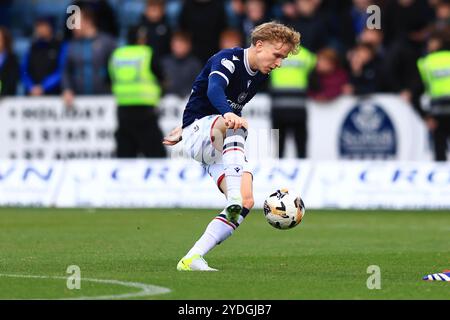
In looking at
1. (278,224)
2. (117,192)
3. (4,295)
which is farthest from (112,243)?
(117,192)

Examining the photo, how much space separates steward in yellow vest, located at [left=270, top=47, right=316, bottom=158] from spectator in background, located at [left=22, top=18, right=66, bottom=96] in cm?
385

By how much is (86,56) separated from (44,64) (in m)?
0.77

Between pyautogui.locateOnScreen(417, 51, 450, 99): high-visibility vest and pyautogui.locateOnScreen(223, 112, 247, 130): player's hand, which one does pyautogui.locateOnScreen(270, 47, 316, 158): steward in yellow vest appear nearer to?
pyautogui.locateOnScreen(417, 51, 450, 99): high-visibility vest

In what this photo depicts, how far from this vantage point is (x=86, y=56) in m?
22.5

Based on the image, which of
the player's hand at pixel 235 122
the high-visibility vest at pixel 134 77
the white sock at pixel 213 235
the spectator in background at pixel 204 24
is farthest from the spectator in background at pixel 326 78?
the player's hand at pixel 235 122

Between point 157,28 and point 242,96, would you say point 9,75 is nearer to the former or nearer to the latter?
point 157,28

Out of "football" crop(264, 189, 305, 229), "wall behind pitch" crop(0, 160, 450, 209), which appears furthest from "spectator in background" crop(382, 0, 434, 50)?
"football" crop(264, 189, 305, 229)

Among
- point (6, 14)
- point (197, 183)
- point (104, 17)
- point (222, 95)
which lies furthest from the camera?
point (6, 14)

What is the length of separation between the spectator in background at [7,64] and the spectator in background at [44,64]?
186 millimetres

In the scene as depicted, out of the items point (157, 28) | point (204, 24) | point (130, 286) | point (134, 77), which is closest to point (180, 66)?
point (157, 28)

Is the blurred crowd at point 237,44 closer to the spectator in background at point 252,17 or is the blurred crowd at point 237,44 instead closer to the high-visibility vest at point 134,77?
the spectator in background at point 252,17

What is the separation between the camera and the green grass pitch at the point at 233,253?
360 inches

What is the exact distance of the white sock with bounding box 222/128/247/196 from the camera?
10617mm
